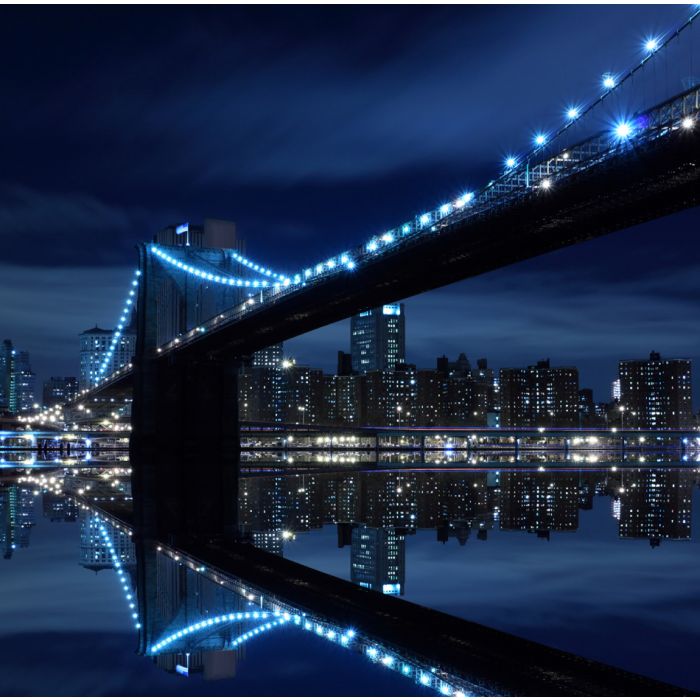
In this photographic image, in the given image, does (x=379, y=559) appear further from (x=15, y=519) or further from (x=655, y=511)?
(x=655, y=511)

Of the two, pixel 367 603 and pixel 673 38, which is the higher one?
pixel 673 38

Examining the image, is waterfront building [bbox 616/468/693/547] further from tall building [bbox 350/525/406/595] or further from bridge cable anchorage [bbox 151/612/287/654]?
bridge cable anchorage [bbox 151/612/287/654]

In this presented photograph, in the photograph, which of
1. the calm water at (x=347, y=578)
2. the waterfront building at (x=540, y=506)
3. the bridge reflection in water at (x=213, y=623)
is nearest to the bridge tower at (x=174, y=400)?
the waterfront building at (x=540, y=506)

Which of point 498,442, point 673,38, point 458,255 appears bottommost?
point 498,442

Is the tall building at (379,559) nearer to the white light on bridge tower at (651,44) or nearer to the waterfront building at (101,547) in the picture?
the waterfront building at (101,547)

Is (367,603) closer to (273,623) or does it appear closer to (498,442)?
(273,623)

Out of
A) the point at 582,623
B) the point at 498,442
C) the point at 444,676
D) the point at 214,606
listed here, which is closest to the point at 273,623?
the point at 214,606

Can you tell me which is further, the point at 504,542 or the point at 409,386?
the point at 409,386
